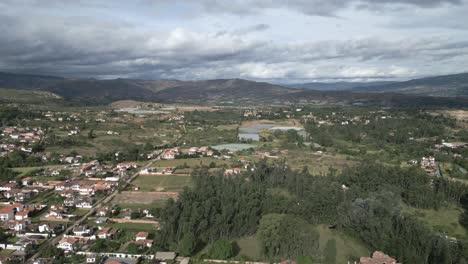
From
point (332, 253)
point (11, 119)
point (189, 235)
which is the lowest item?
point (332, 253)

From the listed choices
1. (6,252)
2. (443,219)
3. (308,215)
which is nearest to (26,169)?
(6,252)

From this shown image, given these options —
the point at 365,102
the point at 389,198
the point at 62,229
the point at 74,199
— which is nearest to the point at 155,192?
the point at 74,199

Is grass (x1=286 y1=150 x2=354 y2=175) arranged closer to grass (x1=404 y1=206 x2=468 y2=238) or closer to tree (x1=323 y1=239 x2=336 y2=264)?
grass (x1=404 y1=206 x2=468 y2=238)

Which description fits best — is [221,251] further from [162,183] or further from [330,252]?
[162,183]

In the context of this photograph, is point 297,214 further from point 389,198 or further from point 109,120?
point 109,120

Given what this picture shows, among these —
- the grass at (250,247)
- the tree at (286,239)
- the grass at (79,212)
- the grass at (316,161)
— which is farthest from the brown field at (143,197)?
the grass at (316,161)
